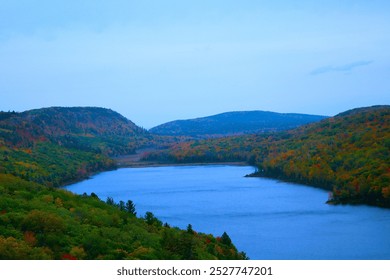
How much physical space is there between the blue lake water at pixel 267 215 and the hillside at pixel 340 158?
3.66 meters

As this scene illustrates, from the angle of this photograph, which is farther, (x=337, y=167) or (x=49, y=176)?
(x=49, y=176)

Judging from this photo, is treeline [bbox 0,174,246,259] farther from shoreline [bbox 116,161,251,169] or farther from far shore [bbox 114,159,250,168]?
far shore [bbox 114,159,250,168]

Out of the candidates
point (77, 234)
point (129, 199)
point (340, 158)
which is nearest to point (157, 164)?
point (340, 158)

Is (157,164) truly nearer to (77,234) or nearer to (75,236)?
(77,234)

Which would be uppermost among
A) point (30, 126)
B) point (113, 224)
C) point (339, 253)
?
point (30, 126)

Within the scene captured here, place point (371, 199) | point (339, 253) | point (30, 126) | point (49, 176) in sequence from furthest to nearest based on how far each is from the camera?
point (30, 126)
point (49, 176)
point (371, 199)
point (339, 253)

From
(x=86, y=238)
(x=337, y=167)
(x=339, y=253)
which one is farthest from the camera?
(x=337, y=167)

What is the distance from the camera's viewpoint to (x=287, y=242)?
2231 inches

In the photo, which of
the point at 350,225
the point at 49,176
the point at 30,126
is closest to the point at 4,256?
the point at 350,225

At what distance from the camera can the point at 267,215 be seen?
73.7 meters

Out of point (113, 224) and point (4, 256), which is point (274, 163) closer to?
point (113, 224)

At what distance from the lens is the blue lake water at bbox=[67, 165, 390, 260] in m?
53.8

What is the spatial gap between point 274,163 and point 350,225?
211 ft

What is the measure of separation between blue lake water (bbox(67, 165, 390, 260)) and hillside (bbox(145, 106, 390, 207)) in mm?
3662
